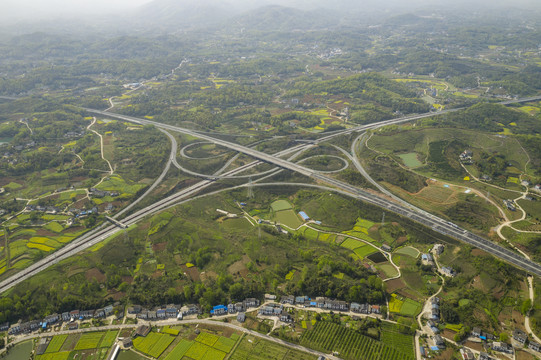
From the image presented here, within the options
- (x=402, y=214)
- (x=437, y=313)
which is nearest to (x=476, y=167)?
(x=402, y=214)

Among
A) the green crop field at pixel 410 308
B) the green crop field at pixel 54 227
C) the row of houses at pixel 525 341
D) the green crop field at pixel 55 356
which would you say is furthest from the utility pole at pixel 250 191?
the row of houses at pixel 525 341

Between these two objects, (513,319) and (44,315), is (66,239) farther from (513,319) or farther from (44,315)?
(513,319)

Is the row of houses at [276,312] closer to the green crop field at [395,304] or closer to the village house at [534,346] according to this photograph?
the green crop field at [395,304]

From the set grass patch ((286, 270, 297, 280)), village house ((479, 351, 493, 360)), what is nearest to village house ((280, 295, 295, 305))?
grass patch ((286, 270, 297, 280))

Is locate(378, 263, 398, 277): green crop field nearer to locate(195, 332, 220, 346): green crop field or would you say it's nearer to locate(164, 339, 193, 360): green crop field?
locate(195, 332, 220, 346): green crop field

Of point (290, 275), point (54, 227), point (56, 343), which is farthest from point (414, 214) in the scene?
point (54, 227)
